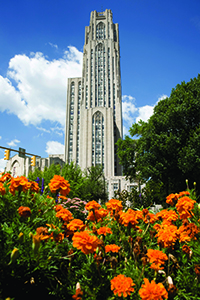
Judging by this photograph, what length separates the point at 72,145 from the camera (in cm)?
9119

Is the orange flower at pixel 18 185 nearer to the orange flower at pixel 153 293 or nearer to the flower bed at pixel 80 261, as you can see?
the flower bed at pixel 80 261

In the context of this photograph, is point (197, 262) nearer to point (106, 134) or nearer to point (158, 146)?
point (158, 146)

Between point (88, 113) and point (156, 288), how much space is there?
83108 mm

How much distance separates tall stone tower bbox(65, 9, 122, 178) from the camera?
80062 millimetres

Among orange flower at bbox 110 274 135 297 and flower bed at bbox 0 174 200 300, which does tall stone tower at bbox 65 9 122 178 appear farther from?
orange flower at bbox 110 274 135 297

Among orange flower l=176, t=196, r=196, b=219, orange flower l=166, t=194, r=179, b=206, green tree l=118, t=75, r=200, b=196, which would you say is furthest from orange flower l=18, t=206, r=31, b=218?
green tree l=118, t=75, r=200, b=196

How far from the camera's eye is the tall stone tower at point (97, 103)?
80062 millimetres

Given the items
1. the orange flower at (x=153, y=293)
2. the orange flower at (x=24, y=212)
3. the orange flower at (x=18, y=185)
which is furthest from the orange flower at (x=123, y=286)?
the orange flower at (x=18, y=185)

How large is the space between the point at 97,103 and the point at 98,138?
17.2 metres

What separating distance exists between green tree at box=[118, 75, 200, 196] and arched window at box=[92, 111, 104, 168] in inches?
2307

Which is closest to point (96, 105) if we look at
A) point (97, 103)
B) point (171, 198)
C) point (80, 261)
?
point (97, 103)

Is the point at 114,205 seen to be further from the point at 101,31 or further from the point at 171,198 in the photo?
the point at 101,31

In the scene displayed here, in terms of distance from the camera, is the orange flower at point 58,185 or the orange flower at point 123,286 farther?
the orange flower at point 58,185

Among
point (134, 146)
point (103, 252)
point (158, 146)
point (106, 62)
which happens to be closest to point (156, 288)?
point (103, 252)
